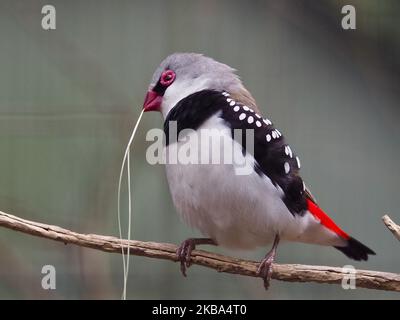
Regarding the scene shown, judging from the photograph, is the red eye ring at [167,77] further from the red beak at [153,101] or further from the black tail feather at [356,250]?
the black tail feather at [356,250]

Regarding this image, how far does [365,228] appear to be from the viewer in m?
2.43

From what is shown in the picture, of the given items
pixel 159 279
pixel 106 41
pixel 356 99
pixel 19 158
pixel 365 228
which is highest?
pixel 106 41

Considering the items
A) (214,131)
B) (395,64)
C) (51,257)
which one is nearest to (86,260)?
(51,257)

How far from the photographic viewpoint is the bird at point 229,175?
1.78 m

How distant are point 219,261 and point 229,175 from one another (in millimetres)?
210

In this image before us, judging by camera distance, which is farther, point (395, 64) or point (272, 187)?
point (395, 64)

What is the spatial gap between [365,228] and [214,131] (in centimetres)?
88

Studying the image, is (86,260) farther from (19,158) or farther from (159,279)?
(19,158)

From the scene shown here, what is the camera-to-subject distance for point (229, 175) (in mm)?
1765

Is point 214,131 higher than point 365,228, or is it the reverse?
point 214,131

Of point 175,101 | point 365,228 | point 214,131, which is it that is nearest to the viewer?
point 214,131

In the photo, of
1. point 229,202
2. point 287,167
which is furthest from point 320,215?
point 229,202

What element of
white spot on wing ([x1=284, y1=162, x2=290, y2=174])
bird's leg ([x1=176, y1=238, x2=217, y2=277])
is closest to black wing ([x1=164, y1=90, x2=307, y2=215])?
white spot on wing ([x1=284, y1=162, x2=290, y2=174])

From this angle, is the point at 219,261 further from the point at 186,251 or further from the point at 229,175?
the point at 229,175
